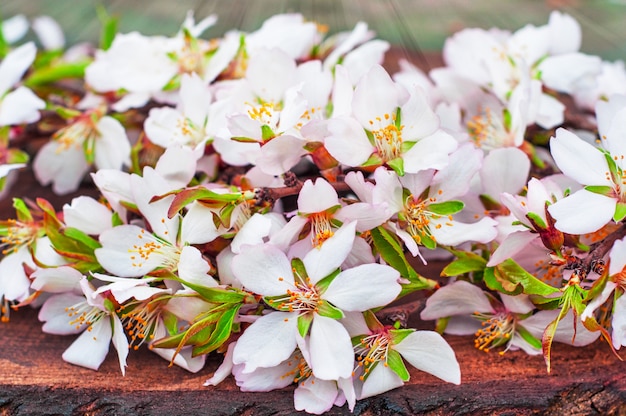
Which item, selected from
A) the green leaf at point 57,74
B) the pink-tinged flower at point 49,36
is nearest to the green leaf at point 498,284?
the green leaf at point 57,74

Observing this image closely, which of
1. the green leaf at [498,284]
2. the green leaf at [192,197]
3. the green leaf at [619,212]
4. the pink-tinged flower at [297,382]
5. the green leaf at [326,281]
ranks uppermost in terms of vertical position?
the green leaf at [619,212]

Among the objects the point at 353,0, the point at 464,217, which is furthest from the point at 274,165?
the point at 353,0

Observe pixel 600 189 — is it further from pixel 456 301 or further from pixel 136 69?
pixel 136 69

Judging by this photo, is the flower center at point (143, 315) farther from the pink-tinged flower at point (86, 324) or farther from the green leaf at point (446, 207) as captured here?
the green leaf at point (446, 207)

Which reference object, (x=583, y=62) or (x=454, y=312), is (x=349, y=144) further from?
(x=583, y=62)

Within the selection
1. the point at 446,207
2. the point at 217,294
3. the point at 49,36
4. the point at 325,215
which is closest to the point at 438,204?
the point at 446,207

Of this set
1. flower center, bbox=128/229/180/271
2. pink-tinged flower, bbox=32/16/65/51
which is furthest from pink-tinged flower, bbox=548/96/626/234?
pink-tinged flower, bbox=32/16/65/51
